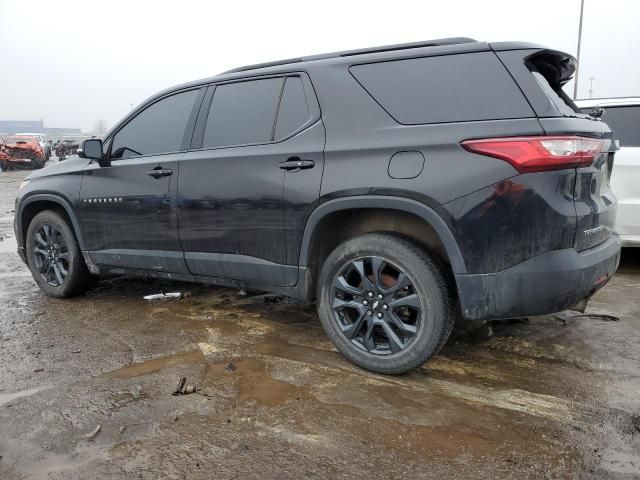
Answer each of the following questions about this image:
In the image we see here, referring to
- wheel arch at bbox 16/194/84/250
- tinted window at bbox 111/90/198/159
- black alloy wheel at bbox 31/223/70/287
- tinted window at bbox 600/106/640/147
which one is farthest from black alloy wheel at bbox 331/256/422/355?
tinted window at bbox 600/106/640/147

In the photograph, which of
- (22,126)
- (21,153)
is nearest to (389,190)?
(21,153)

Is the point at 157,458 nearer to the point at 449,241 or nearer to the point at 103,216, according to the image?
the point at 449,241

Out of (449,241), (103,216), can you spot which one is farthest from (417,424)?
(103,216)

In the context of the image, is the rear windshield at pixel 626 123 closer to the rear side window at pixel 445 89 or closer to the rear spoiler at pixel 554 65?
the rear spoiler at pixel 554 65

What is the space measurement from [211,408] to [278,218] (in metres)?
1.19

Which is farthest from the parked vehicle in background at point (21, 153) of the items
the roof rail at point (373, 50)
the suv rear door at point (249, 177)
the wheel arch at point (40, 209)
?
the roof rail at point (373, 50)

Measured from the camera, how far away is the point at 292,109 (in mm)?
3299

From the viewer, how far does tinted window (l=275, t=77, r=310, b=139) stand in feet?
10.6

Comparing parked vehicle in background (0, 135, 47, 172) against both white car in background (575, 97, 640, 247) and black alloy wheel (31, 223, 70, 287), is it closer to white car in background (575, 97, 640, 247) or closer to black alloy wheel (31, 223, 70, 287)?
black alloy wheel (31, 223, 70, 287)

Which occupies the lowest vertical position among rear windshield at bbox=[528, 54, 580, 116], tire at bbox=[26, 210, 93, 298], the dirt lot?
the dirt lot

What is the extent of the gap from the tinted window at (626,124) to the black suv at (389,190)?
246 centimetres

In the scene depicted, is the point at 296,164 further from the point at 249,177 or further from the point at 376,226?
the point at 376,226

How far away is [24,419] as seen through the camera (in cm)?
255

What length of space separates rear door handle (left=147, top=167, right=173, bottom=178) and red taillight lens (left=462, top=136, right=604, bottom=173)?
2.27 meters
